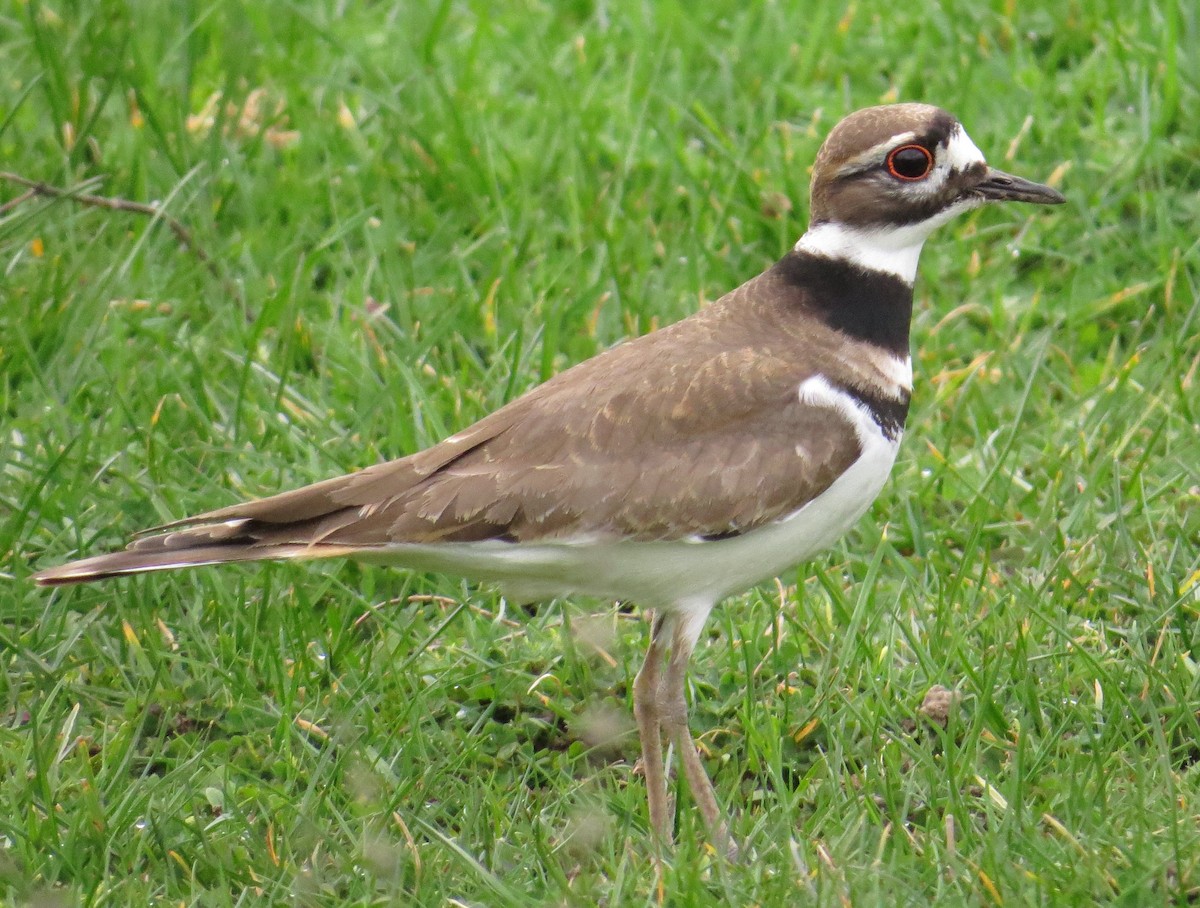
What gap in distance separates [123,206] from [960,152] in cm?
313

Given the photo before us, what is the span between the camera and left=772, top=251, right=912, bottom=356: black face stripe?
481cm

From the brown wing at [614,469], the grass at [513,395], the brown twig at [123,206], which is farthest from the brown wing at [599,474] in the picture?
the brown twig at [123,206]

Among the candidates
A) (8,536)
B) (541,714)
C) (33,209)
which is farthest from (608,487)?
(33,209)

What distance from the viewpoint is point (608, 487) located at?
4461mm

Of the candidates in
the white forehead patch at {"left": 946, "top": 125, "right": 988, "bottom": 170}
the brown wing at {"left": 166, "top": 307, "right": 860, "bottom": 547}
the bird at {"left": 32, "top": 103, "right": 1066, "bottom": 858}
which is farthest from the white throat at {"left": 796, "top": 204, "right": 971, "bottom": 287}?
the brown wing at {"left": 166, "top": 307, "right": 860, "bottom": 547}

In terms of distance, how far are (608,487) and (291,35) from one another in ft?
13.6

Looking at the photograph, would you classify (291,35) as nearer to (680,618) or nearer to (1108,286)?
(1108,286)

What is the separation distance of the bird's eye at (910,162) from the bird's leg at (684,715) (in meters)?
1.33

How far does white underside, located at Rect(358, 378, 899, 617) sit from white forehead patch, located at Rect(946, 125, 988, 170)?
0.78 m

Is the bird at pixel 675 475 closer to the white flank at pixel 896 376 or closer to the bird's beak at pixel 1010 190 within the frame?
the white flank at pixel 896 376

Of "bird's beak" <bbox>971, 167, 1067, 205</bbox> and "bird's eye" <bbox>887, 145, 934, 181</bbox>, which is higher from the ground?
"bird's eye" <bbox>887, 145, 934, 181</bbox>

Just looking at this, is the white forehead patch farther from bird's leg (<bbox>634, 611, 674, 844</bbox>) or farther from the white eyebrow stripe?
bird's leg (<bbox>634, 611, 674, 844</bbox>)

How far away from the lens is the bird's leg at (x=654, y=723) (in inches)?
178

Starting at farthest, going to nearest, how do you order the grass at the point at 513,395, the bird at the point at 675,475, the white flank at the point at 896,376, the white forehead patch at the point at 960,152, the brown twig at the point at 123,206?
the brown twig at the point at 123,206 < the white forehead patch at the point at 960,152 < the white flank at the point at 896,376 < the bird at the point at 675,475 < the grass at the point at 513,395
